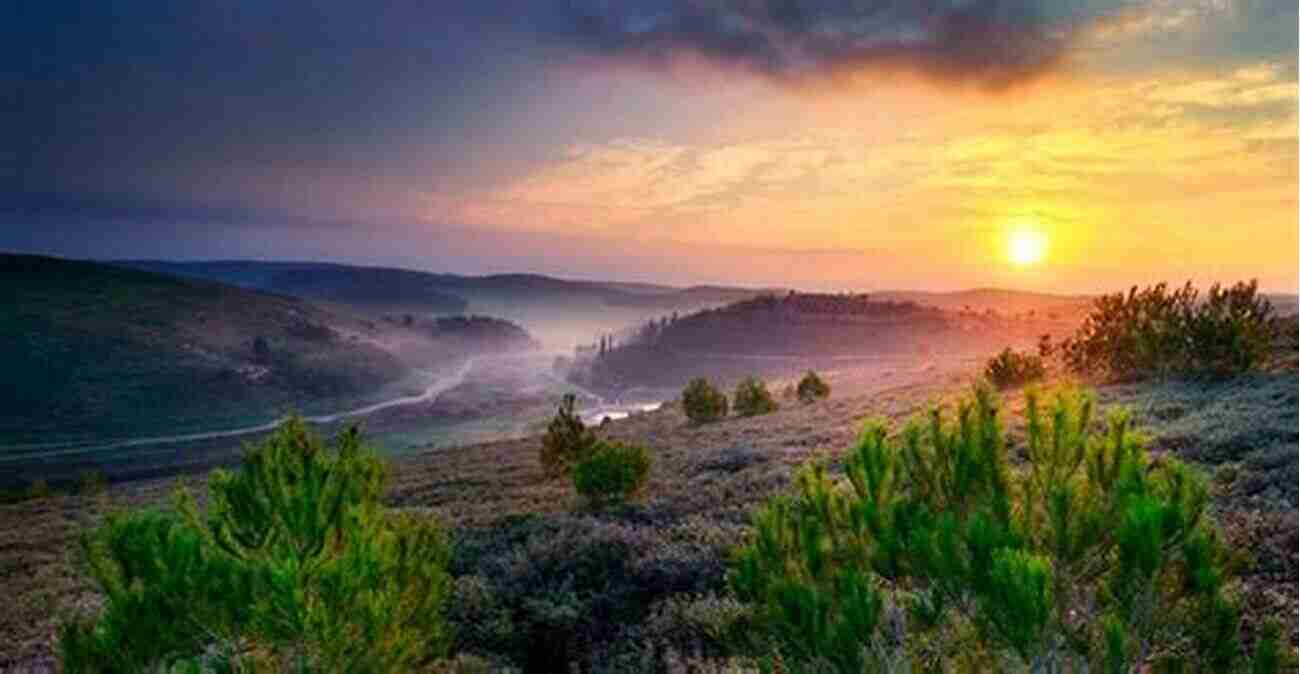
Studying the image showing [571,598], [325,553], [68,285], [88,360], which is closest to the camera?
[325,553]

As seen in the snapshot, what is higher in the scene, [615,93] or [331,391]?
[615,93]

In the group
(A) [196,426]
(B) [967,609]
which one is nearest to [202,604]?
(B) [967,609]

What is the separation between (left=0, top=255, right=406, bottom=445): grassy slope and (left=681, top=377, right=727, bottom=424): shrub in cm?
4852

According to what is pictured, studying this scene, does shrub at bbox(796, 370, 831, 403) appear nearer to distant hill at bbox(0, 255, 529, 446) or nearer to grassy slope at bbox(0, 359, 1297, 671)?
grassy slope at bbox(0, 359, 1297, 671)

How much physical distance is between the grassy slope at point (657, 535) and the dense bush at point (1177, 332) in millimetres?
1176

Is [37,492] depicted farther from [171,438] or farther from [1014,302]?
[1014,302]

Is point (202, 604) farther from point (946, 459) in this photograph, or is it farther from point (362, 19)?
point (362, 19)

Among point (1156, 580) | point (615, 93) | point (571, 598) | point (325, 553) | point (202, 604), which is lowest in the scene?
point (571, 598)

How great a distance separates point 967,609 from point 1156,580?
2.53ft

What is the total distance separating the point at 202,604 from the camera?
5.13 metres

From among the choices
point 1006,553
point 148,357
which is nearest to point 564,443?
point 1006,553

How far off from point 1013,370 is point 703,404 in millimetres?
13293

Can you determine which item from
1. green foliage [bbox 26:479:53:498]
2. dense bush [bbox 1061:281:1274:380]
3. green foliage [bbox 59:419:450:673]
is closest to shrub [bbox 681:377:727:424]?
dense bush [bbox 1061:281:1274:380]

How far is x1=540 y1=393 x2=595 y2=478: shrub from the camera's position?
2433 cm
